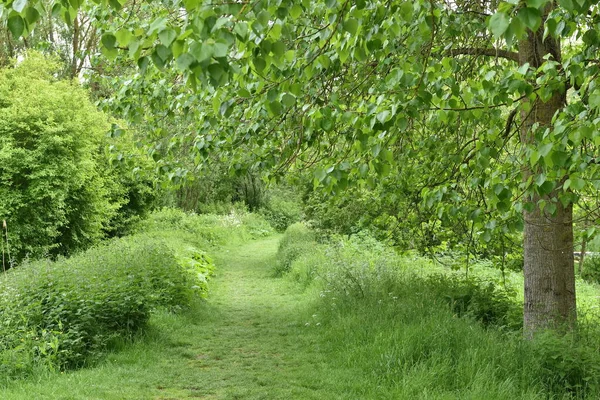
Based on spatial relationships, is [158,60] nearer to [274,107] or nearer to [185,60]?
[185,60]

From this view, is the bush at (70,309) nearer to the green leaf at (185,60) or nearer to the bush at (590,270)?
the green leaf at (185,60)

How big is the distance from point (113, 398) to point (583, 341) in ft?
17.5

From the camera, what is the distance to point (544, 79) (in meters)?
3.97

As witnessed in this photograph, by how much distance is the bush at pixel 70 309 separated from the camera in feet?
21.7

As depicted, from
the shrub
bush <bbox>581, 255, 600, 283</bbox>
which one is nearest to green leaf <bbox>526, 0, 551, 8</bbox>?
the shrub

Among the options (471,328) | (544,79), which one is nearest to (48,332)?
(471,328)

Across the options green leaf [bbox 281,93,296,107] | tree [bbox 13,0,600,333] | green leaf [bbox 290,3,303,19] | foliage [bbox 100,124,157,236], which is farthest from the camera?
foliage [bbox 100,124,157,236]

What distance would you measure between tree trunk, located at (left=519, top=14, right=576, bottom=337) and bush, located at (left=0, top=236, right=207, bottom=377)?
5606mm

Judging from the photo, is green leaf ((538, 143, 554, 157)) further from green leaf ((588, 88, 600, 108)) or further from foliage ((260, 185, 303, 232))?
foliage ((260, 185, 303, 232))

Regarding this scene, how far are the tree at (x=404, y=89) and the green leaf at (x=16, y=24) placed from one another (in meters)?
0.35

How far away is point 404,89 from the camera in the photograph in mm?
4176

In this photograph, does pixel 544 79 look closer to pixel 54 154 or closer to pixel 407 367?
pixel 407 367

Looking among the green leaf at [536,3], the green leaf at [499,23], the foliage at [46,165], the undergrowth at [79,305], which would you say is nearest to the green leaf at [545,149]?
the green leaf at [499,23]

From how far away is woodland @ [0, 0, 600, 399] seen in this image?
3.39 meters
